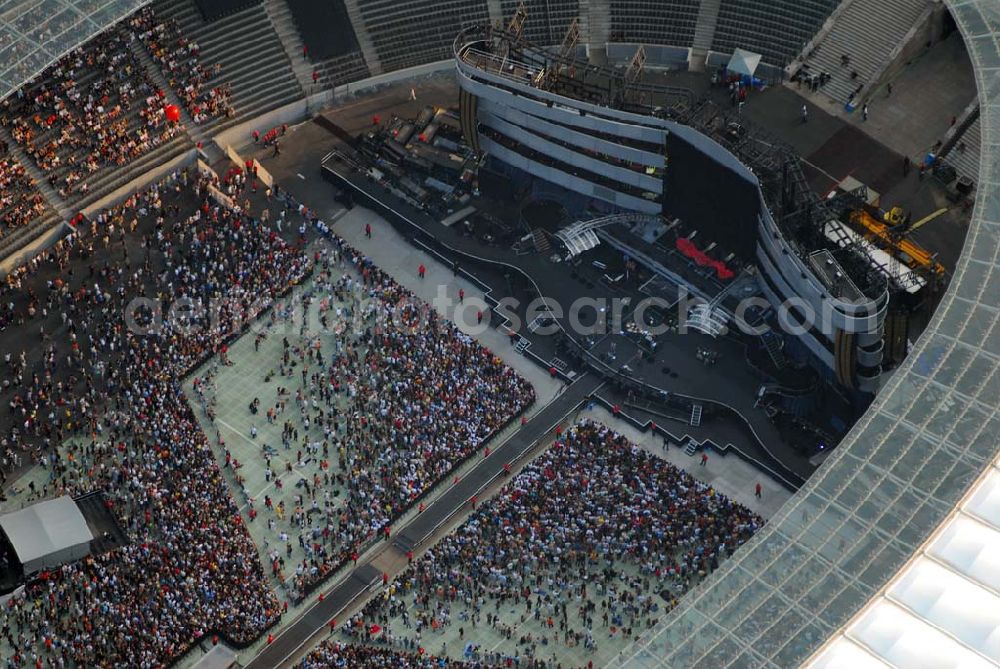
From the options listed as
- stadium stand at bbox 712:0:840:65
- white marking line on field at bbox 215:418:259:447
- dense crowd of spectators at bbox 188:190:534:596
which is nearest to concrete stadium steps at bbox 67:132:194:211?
dense crowd of spectators at bbox 188:190:534:596

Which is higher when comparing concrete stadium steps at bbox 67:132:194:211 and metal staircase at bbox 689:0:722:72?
metal staircase at bbox 689:0:722:72

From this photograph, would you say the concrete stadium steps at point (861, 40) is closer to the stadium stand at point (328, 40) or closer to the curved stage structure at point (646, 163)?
the curved stage structure at point (646, 163)

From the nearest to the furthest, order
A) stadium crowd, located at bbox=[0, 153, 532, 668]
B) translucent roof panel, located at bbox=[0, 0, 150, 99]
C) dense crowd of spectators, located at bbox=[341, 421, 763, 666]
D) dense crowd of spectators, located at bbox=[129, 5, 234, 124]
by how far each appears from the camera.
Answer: stadium crowd, located at bbox=[0, 153, 532, 668], dense crowd of spectators, located at bbox=[341, 421, 763, 666], translucent roof panel, located at bbox=[0, 0, 150, 99], dense crowd of spectators, located at bbox=[129, 5, 234, 124]

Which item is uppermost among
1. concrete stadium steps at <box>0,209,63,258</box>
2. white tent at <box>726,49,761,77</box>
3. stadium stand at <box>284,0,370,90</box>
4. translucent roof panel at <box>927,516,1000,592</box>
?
stadium stand at <box>284,0,370,90</box>

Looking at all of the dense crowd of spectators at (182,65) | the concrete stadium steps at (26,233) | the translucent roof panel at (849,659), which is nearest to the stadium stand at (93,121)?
the dense crowd of spectators at (182,65)

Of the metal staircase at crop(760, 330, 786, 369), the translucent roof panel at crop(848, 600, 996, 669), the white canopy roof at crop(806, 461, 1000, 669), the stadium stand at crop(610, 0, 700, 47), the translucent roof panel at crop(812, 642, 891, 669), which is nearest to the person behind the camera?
the translucent roof panel at crop(848, 600, 996, 669)

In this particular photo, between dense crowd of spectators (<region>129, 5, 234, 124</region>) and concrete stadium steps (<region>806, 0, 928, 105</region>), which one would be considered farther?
dense crowd of spectators (<region>129, 5, 234, 124</region>)

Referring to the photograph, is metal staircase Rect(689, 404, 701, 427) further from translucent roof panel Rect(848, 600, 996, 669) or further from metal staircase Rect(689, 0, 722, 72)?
translucent roof panel Rect(848, 600, 996, 669)
